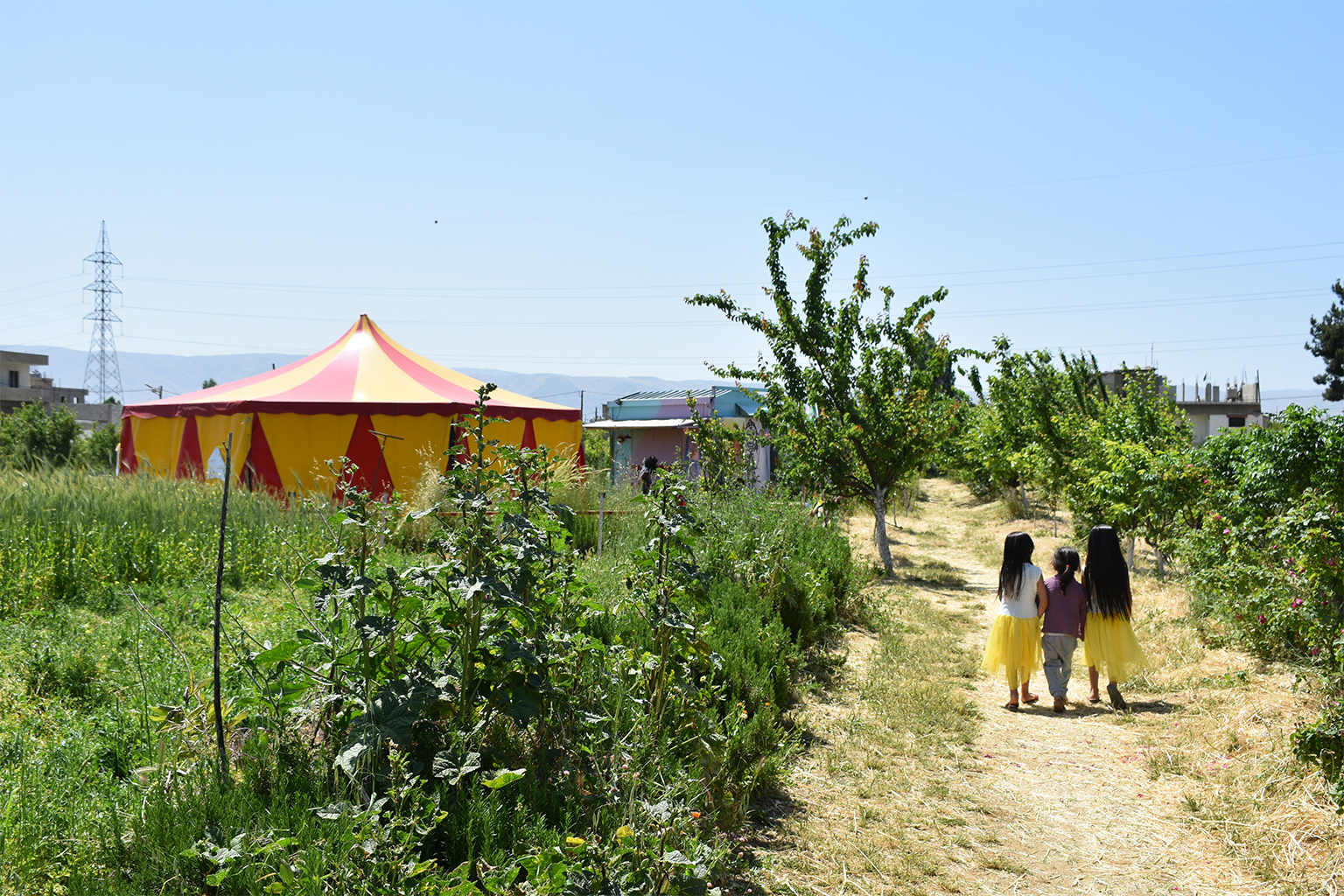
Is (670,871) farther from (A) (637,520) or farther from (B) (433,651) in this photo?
(A) (637,520)

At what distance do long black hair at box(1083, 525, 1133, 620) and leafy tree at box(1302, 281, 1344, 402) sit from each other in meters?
47.8

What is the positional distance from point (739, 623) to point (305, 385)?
35.4ft

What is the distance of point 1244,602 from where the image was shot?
623 cm

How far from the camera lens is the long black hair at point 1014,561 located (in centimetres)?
584

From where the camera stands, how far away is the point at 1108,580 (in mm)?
5684

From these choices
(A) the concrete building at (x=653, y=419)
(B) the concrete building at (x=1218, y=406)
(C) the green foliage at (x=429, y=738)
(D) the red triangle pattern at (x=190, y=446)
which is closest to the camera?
(C) the green foliage at (x=429, y=738)

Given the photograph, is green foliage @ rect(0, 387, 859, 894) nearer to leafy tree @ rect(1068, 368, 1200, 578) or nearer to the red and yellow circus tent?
leafy tree @ rect(1068, 368, 1200, 578)

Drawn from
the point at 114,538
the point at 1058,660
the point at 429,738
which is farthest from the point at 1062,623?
the point at 114,538

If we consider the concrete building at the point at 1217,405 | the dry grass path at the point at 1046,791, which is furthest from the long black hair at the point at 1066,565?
the concrete building at the point at 1217,405

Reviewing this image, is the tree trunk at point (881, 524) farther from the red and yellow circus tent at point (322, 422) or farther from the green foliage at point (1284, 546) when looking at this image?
the red and yellow circus tent at point (322, 422)

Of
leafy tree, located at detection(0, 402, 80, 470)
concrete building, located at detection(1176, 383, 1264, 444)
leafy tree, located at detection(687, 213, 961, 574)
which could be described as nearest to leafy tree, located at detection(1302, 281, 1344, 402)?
concrete building, located at detection(1176, 383, 1264, 444)

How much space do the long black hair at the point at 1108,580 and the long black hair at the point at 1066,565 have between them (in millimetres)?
100

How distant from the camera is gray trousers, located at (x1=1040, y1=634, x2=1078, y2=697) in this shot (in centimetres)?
570

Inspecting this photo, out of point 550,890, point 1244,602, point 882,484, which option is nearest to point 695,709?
point 550,890
